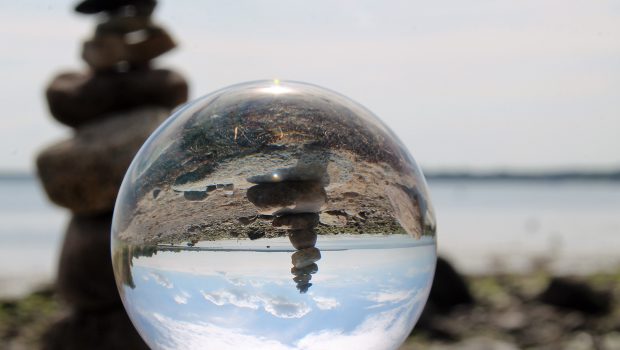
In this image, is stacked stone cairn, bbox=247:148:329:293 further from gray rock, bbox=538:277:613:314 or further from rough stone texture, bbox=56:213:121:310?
gray rock, bbox=538:277:613:314

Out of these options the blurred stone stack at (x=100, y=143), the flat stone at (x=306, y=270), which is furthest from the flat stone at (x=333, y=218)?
the blurred stone stack at (x=100, y=143)

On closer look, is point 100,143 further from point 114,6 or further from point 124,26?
point 114,6

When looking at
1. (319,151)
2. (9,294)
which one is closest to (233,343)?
(319,151)

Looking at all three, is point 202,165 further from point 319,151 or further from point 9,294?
point 9,294

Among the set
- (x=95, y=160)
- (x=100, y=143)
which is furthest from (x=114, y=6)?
(x=95, y=160)

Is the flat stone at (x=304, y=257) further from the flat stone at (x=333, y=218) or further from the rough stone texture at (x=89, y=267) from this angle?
the rough stone texture at (x=89, y=267)

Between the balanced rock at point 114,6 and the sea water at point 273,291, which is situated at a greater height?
the balanced rock at point 114,6

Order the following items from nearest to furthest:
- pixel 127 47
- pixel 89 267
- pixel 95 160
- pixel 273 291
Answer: pixel 273 291, pixel 95 160, pixel 89 267, pixel 127 47
